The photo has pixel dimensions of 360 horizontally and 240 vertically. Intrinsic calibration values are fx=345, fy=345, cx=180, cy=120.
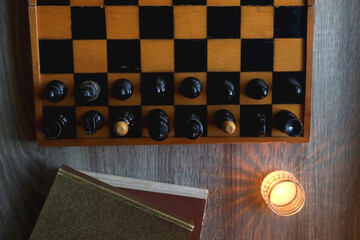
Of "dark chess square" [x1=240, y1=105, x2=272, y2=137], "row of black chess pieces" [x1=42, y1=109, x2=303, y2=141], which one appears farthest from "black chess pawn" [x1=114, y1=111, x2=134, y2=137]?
"dark chess square" [x1=240, y1=105, x2=272, y2=137]

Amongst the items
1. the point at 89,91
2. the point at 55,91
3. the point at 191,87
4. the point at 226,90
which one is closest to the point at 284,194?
the point at 226,90

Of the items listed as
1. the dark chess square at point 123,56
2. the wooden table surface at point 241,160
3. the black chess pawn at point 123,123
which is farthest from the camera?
the wooden table surface at point 241,160

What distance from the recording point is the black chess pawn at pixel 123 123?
4.77 ft

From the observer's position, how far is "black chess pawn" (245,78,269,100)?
152 centimetres

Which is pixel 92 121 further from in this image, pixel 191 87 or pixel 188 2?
pixel 188 2

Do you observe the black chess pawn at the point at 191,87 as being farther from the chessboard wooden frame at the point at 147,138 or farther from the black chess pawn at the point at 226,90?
the chessboard wooden frame at the point at 147,138

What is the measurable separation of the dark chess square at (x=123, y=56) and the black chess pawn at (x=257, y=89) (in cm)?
51

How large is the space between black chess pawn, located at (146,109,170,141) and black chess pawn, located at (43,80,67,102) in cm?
41

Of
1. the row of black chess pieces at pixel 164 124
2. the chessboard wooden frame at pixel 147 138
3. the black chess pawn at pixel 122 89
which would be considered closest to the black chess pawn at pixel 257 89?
the row of black chess pieces at pixel 164 124

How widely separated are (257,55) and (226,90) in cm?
24

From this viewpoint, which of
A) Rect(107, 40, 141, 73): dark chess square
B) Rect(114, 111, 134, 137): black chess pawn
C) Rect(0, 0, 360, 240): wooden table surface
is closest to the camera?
Rect(114, 111, 134, 137): black chess pawn

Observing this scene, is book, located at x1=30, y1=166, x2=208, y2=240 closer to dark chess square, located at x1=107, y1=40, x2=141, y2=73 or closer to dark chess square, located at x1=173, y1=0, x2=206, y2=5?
dark chess square, located at x1=107, y1=40, x2=141, y2=73

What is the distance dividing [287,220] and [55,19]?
59.0 inches

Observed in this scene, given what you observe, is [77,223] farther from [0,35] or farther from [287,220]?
[287,220]
